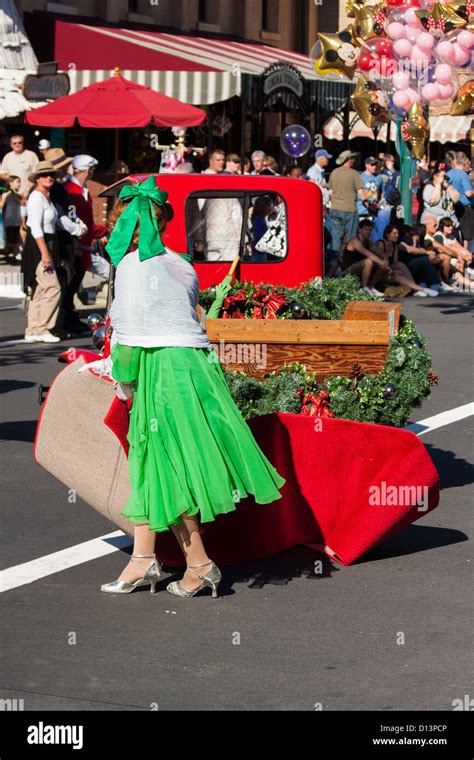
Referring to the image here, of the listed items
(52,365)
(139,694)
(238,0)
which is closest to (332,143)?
(238,0)

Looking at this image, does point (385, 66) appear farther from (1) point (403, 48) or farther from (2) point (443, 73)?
(2) point (443, 73)

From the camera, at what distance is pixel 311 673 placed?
5.72m

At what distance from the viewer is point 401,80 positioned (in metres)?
18.3

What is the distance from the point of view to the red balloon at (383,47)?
18.6 m

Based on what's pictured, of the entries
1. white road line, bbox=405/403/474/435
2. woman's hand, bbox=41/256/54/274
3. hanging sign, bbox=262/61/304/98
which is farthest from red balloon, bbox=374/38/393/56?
hanging sign, bbox=262/61/304/98

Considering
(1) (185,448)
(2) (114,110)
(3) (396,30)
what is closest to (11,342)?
(3) (396,30)

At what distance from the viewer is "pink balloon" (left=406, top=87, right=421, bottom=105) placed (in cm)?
1832

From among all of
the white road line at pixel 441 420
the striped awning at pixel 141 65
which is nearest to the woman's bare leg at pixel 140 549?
the white road line at pixel 441 420

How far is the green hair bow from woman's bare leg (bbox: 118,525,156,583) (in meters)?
1.18

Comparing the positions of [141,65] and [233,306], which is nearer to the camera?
[233,306]

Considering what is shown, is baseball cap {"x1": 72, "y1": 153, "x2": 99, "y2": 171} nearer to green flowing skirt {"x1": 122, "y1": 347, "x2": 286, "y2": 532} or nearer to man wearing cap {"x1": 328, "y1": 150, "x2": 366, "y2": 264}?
man wearing cap {"x1": 328, "y1": 150, "x2": 366, "y2": 264}

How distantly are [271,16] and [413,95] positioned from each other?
838 inches

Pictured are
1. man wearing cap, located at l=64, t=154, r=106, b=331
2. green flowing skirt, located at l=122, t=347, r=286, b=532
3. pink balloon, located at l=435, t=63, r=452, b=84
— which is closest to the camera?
green flowing skirt, located at l=122, t=347, r=286, b=532

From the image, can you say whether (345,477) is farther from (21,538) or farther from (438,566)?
(21,538)
